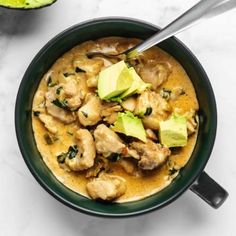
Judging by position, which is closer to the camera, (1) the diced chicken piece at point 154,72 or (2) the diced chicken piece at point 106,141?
(2) the diced chicken piece at point 106,141

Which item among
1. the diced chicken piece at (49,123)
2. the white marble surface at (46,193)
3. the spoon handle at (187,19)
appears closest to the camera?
the spoon handle at (187,19)

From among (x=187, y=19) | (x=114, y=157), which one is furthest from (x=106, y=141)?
(x=187, y=19)

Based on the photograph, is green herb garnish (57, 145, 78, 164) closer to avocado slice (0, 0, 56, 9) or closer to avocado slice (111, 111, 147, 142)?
avocado slice (111, 111, 147, 142)

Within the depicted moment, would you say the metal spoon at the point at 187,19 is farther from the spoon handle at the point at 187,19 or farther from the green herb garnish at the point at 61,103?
the green herb garnish at the point at 61,103

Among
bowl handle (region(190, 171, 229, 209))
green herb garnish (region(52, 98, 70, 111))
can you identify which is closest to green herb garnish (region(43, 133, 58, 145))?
green herb garnish (region(52, 98, 70, 111))

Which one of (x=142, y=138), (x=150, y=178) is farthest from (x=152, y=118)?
(x=150, y=178)

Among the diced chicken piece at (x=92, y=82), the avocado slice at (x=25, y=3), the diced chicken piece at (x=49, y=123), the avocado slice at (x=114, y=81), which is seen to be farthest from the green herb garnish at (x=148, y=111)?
the avocado slice at (x=25, y=3)
